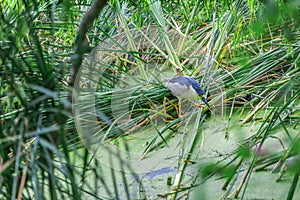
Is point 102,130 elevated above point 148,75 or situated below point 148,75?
below

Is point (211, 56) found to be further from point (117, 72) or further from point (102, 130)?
point (102, 130)

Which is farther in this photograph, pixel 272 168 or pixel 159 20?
pixel 159 20

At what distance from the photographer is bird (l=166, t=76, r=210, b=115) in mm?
2180

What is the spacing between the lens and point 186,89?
2.19 meters

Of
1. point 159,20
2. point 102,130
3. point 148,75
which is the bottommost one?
point 102,130

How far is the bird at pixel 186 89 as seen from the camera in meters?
2.18

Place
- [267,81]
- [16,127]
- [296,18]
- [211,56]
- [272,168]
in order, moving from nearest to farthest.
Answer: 1. [296,18]
2. [16,127]
3. [272,168]
4. [267,81]
5. [211,56]

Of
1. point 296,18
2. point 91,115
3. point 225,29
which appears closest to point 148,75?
point 225,29

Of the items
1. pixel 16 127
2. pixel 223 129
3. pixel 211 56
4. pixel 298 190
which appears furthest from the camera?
pixel 211 56

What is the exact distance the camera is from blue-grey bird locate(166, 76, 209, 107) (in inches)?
85.8

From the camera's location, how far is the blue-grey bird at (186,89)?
2.18m

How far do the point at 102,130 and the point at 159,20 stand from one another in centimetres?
60

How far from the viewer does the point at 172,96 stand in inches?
95.7

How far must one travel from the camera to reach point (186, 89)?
219 centimetres
